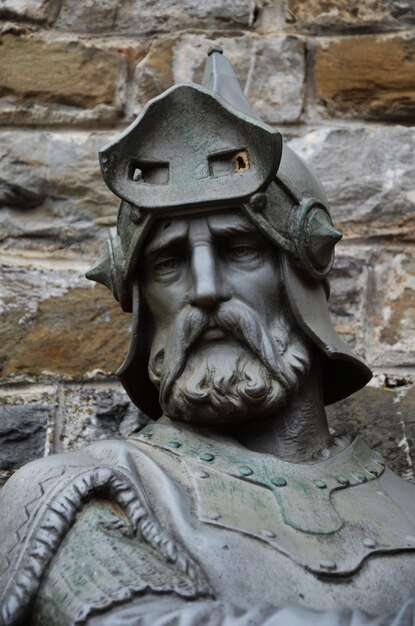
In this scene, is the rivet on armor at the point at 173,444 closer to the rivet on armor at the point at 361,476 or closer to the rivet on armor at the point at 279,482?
the rivet on armor at the point at 279,482

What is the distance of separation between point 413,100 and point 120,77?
29.5 inches

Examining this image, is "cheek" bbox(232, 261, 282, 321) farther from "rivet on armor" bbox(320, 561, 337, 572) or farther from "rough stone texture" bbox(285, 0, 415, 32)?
"rough stone texture" bbox(285, 0, 415, 32)

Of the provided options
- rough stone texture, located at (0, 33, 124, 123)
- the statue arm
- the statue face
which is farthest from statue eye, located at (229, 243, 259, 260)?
rough stone texture, located at (0, 33, 124, 123)

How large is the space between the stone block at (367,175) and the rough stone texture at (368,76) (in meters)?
0.06

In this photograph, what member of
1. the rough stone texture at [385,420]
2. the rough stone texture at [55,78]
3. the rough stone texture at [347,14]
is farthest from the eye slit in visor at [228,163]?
the rough stone texture at [347,14]

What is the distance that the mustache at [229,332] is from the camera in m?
2.42

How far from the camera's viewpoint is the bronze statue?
2.13 meters

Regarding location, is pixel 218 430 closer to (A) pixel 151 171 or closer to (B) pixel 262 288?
(B) pixel 262 288

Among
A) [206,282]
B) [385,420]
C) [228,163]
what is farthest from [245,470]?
[385,420]

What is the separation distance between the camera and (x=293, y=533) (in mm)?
2246

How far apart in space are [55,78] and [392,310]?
1034 mm

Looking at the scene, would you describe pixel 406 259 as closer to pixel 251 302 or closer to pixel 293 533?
pixel 251 302

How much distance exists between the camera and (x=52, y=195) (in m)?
3.55

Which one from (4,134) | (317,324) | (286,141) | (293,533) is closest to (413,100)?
(286,141)
